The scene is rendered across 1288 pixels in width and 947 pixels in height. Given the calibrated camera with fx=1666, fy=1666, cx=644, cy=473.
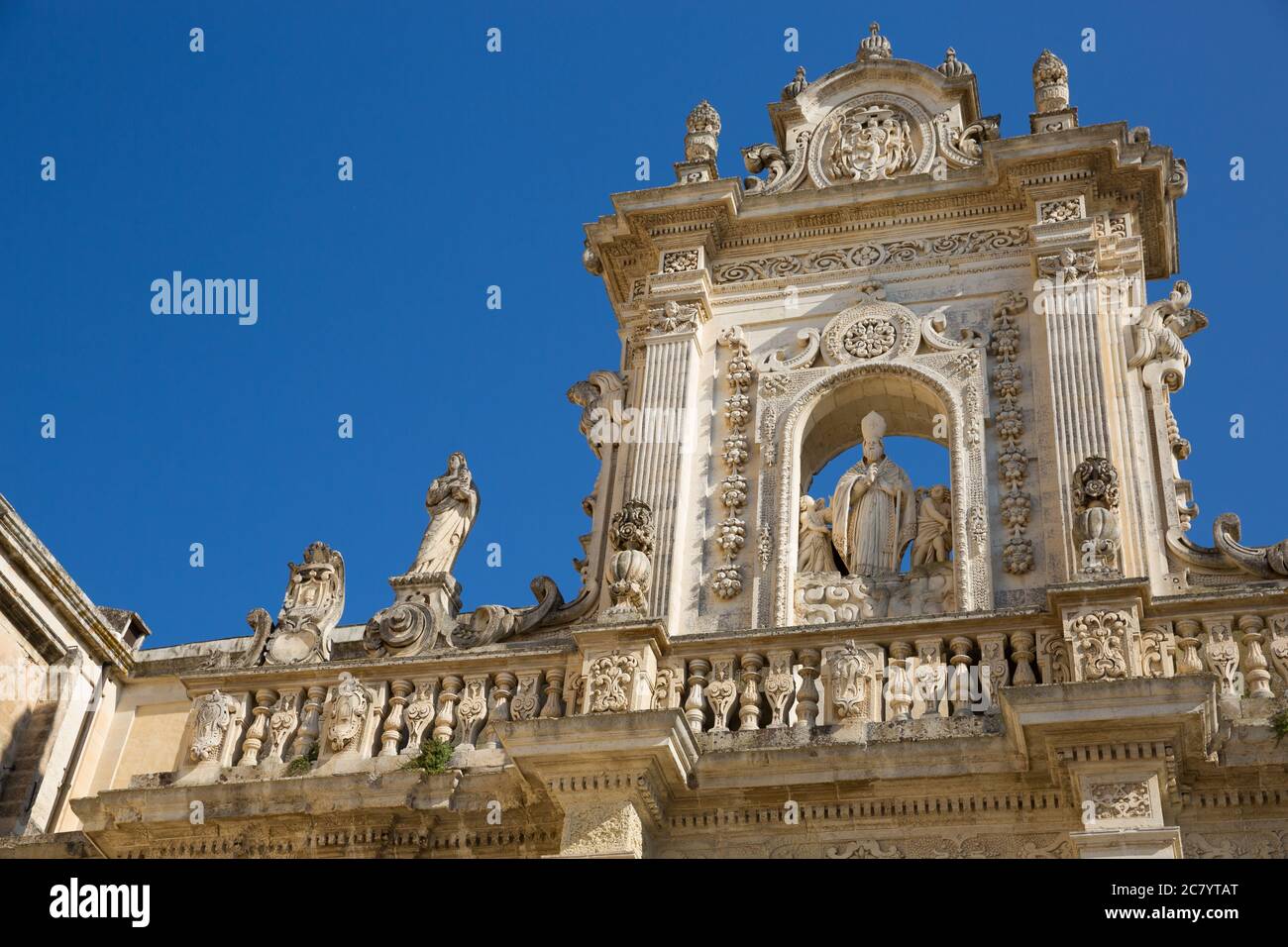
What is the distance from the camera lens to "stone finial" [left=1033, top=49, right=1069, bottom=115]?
14.7m

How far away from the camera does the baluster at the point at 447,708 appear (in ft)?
37.6

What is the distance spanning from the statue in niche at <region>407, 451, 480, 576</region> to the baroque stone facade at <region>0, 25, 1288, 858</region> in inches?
1.3

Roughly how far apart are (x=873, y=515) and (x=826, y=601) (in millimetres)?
957

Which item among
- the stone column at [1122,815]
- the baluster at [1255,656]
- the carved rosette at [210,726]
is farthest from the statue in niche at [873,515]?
the carved rosette at [210,726]

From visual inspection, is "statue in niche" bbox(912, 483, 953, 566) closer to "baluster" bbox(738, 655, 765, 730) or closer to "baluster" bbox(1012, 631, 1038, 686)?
"baluster" bbox(1012, 631, 1038, 686)

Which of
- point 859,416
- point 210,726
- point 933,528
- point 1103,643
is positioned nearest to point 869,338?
point 859,416

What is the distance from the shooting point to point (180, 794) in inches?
442

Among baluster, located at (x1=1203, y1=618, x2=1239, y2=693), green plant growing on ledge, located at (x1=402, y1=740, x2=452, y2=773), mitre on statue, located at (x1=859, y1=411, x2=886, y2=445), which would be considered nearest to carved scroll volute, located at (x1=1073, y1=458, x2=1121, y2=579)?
baluster, located at (x1=1203, y1=618, x2=1239, y2=693)

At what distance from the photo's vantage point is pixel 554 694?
455 inches

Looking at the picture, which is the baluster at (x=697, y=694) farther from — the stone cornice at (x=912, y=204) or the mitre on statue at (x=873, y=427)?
the stone cornice at (x=912, y=204)
